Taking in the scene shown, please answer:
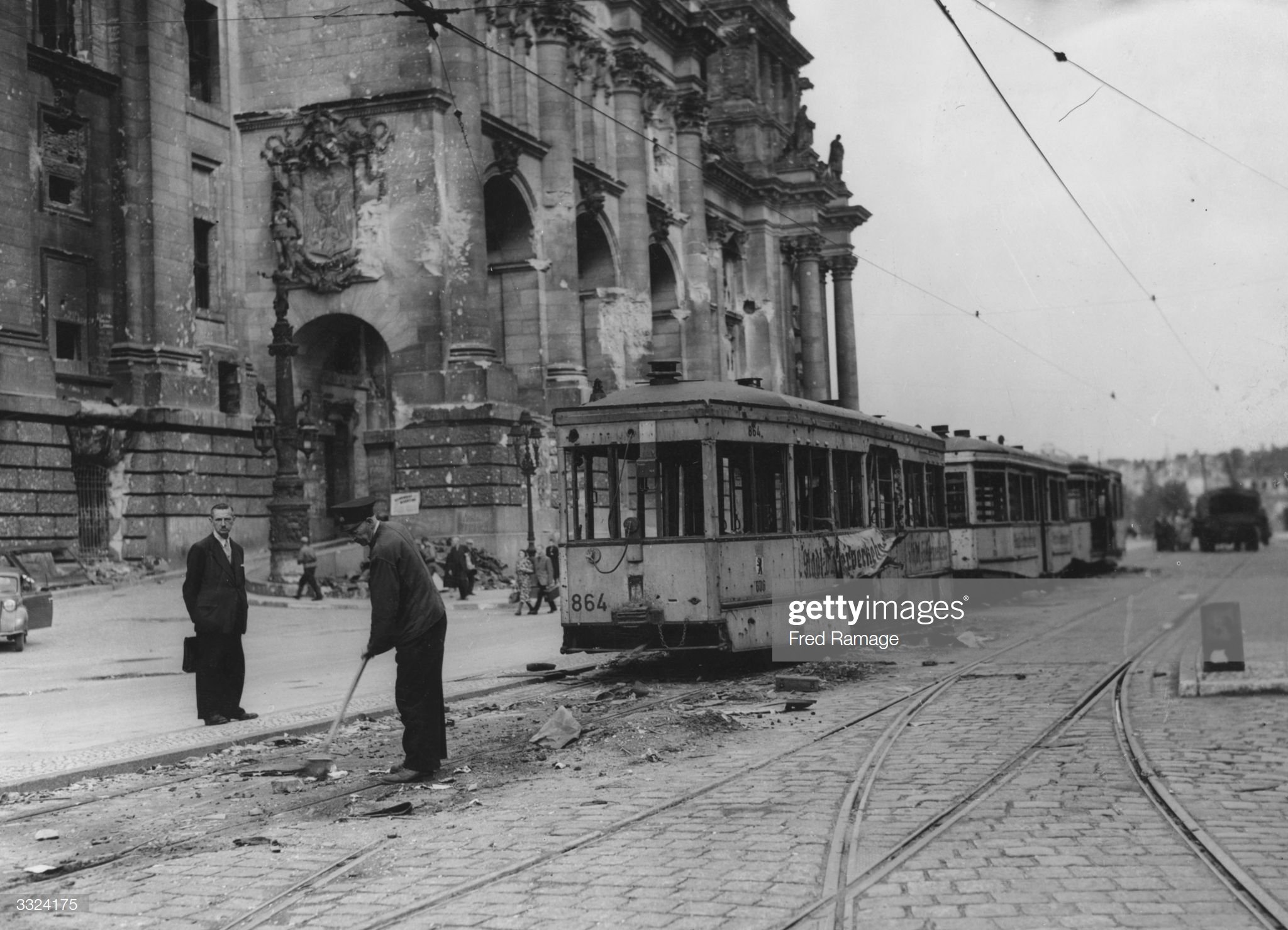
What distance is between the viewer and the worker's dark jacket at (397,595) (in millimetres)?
8773

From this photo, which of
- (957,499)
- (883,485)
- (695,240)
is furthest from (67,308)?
(695,240)

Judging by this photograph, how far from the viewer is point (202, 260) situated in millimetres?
34844

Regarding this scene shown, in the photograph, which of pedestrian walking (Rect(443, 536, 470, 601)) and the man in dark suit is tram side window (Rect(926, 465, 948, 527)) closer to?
pedestrian walking (Rect(443, 536, 470, 601))

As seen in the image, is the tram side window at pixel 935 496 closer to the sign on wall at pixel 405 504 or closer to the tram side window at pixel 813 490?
the tram side window at pixel 813 490

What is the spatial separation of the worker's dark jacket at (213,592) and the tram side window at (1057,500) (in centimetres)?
2409

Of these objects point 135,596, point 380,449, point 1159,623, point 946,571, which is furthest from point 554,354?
point 1159,623

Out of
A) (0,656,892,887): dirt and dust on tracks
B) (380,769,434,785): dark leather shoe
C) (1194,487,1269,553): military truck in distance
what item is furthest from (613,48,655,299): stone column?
(380,769,434,785): dark leather shoe

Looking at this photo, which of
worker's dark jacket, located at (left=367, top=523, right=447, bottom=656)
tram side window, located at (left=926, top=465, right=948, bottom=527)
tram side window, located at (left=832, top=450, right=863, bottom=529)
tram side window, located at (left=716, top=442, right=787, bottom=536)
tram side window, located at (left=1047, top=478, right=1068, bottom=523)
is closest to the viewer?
worker's dark jacket, located at (left=367, top=523, right=447, bottom=656)

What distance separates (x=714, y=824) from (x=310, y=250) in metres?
31.6

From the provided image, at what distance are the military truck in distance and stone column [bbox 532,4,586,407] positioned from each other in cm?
1714

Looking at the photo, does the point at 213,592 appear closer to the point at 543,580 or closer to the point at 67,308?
the point at 543,580

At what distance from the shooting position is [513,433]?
112 ft

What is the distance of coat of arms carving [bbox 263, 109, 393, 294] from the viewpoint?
35781 millimetres

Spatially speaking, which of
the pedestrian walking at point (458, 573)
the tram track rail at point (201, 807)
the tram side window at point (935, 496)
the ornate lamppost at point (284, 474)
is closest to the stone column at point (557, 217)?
the pedestrian walking at point (458, 573)
